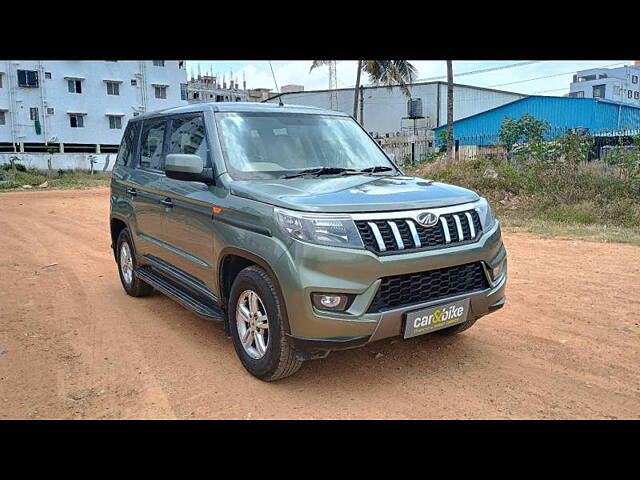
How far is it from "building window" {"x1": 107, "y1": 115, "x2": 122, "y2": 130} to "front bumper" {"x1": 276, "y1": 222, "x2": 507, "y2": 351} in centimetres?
4607

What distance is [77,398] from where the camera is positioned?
3.68 m

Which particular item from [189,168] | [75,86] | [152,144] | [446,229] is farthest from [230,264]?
[75,86]

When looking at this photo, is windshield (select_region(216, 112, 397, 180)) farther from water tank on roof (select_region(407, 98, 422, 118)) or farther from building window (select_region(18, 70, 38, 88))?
building window (select_region(18, 70, 38, 88))

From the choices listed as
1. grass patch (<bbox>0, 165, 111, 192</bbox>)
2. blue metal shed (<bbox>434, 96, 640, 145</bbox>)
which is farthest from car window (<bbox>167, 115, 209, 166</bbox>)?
grass patch (<bbox>0, 165, 111, 192</bbox>)

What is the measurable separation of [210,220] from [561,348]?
10.2ft

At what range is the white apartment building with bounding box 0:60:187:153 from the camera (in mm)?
40531

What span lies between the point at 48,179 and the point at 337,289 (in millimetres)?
34374

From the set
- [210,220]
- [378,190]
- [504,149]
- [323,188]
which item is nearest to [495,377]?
[378,190]

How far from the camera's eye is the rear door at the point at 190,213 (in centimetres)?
437

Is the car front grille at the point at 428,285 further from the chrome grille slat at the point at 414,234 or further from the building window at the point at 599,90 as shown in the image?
the building window at the point at 599,90

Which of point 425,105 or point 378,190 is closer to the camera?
point 378,190

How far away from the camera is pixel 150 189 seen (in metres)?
5.46

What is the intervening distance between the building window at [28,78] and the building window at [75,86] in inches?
95.0
